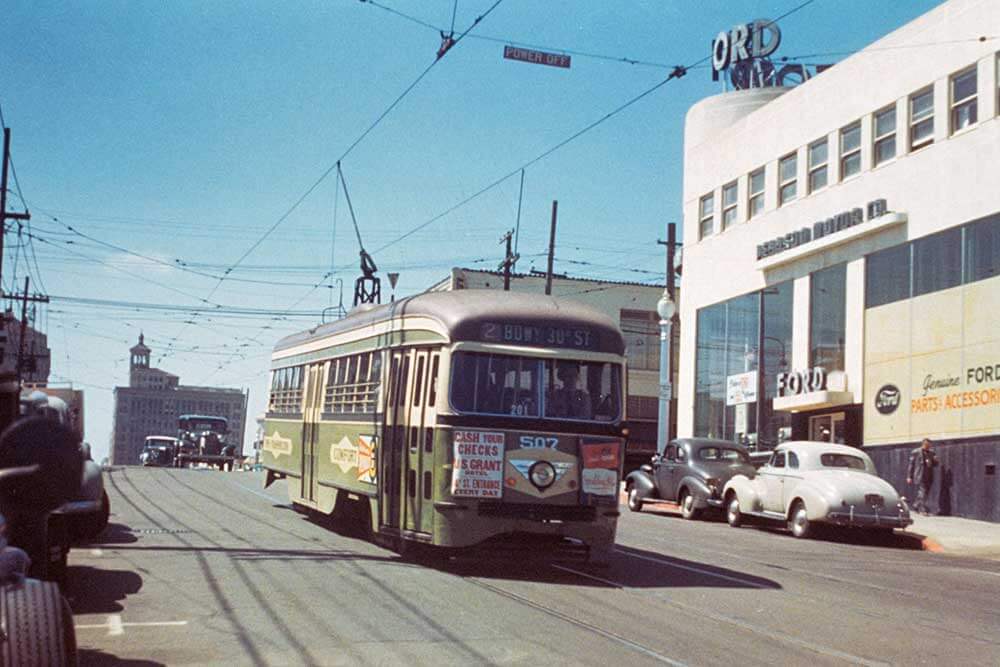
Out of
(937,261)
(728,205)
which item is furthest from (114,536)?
(728,205)

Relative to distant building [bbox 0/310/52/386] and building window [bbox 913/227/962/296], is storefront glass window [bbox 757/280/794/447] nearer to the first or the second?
building window [bbox 913/227/962/296]

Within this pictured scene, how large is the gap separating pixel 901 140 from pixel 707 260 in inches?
442

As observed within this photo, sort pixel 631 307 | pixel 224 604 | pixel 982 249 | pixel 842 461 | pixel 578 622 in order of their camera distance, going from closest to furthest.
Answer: pixel 578 622 < pixel 224 604 < pixel 842 461 < pixel 982 249 < pixel 631 307

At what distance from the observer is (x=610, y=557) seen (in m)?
15.4

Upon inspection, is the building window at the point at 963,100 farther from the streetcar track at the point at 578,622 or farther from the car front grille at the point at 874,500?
the streetcar track at the point at 578,622

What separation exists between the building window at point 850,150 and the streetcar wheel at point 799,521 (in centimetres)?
1283

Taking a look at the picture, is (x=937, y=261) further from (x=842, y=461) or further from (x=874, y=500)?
(x=874, y=500)

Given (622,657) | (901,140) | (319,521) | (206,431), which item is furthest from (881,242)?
(206,431)

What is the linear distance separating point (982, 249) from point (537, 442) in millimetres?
16938

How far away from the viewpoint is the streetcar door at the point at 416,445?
44.2 feet

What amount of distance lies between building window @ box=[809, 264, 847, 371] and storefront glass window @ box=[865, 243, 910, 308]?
1.21 meters

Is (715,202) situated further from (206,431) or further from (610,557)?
(206,431)

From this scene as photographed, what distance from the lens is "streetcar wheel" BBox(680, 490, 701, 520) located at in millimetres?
25375

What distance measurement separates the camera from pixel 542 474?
1312cm
